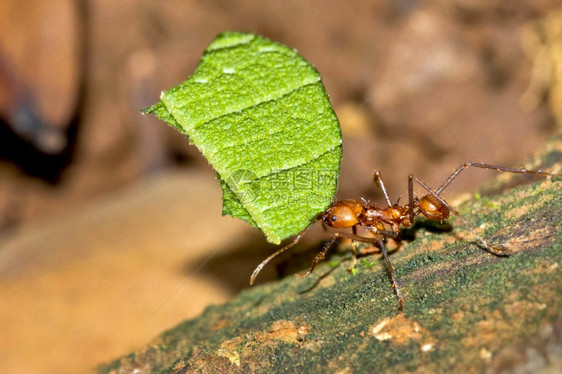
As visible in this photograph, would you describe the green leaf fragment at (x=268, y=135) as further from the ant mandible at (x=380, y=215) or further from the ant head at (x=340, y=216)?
the ant head at (x=340, y=216)

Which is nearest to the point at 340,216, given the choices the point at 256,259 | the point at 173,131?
the point at 256,259

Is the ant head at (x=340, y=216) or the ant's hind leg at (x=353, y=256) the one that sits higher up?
the ant head at (x=340, y=216)

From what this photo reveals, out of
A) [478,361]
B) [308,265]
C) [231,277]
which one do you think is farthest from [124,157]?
[478,361]

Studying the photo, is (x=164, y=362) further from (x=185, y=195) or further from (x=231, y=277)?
(x=185, y=195)

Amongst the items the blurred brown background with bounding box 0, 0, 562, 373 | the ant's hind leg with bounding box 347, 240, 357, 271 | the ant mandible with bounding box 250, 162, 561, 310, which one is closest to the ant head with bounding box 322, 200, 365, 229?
the ant mandible with bounding box 250, 162, 561, 310

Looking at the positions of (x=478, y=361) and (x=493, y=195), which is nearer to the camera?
(x=478, y=361)

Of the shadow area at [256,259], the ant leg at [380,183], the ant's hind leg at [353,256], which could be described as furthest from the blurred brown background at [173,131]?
the ant's hind leg at [353,256]
